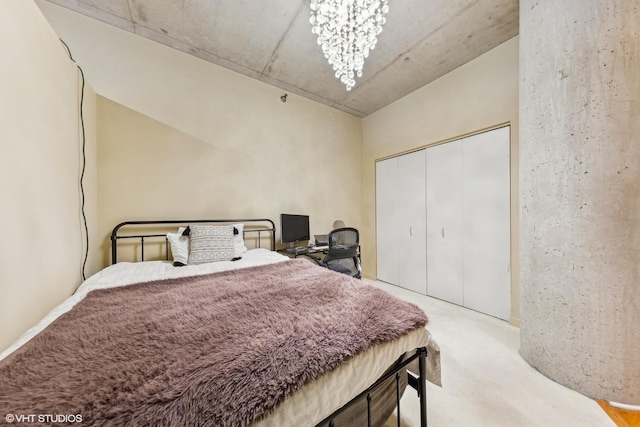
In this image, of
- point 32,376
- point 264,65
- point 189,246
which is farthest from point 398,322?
point 264,65

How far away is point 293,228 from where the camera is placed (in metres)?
3.09

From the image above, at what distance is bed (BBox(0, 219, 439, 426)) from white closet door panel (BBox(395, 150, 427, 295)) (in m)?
2.13

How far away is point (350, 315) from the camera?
1.06 meters

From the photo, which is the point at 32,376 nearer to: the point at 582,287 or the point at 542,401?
the point at 542,401

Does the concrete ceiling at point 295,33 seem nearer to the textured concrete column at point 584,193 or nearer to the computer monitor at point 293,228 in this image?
the textured concrete column at point 584,193

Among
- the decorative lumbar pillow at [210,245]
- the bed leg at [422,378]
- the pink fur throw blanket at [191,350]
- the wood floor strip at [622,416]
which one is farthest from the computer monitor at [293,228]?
the wood floor strip at [622,416]

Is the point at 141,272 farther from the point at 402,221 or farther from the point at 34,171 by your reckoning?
the point at 402,221

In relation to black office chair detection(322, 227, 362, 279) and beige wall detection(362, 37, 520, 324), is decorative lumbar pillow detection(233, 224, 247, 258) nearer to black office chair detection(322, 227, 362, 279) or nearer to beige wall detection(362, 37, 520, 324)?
black office chair detection(322, 227, 362, 279)

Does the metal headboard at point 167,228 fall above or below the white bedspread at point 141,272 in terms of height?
above

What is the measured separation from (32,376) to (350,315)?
105 centimetres

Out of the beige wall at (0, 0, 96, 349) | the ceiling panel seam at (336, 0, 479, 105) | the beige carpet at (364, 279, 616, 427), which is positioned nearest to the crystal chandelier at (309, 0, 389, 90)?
the ceiling panel seam at (336, 0, 479, 105)

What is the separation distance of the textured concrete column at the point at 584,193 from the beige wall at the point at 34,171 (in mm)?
3013

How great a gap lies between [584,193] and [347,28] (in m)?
1.94

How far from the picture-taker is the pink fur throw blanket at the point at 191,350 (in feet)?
1.92
